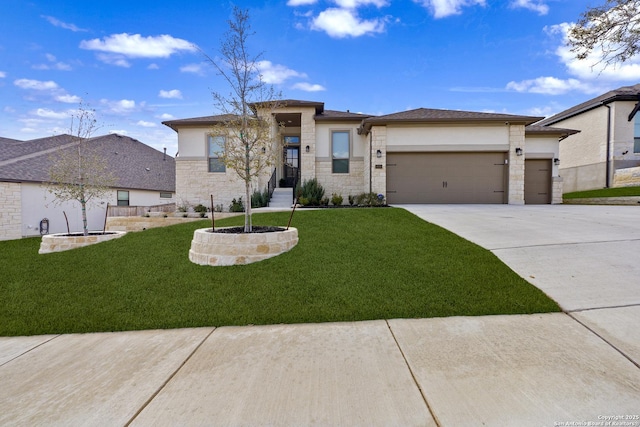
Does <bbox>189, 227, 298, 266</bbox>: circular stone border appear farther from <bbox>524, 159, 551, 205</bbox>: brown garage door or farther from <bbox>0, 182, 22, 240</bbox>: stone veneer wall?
<bbox>524, 159, 551, 205</bbox>: brown garage door

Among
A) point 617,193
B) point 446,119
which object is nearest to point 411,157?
point 446,119

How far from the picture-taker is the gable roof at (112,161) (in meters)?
14.2

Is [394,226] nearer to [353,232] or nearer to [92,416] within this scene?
[353,232]

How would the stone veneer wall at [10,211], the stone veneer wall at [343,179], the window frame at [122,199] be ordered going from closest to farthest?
the stone veneer wall at [10,211] < the stone veneer wall at [343,179] < the window frame at [122,199]

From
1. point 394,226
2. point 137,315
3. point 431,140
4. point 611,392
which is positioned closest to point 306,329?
point 137,315

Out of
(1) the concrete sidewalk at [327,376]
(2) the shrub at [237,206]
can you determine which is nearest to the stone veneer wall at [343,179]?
(2) the shrub at [237,206]

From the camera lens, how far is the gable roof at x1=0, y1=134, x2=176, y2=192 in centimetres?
1421

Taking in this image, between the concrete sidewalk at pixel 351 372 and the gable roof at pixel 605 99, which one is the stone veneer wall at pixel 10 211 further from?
the gable roof at pixel 605 99

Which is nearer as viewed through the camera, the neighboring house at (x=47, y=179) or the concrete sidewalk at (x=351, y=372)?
the concrete sidewalk at (x=351, y=372)

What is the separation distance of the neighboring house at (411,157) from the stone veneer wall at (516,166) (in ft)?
0.13

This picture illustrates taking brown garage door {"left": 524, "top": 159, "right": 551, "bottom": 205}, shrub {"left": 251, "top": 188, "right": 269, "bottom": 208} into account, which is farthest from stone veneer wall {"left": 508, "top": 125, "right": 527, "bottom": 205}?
shrub {"left": 251, "top": 188, "right": 269, "bottom": 208}

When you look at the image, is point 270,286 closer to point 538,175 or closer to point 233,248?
point 233,248

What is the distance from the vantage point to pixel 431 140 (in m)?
13.0

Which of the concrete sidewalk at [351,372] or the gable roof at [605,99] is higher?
the gable roof at [605,99]
